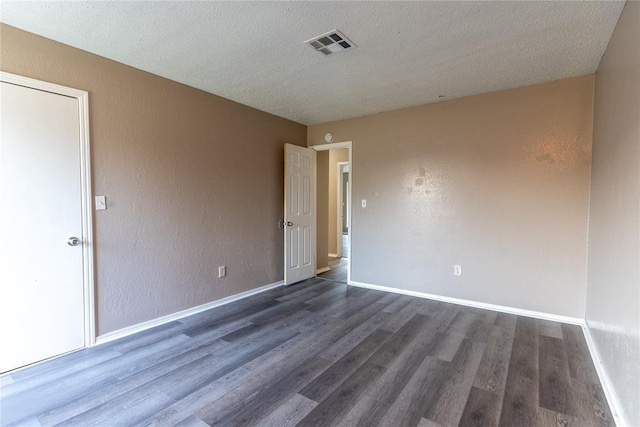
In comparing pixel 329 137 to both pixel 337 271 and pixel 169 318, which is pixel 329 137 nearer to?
pixel 337 271

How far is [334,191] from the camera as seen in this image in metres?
6.73

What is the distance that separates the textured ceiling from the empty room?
22 millimetres

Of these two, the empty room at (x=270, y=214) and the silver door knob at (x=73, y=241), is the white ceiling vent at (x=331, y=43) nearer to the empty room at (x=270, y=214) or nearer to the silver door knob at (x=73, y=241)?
the empty room at (x=270, y=214)

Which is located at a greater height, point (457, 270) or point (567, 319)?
point (457, 270)

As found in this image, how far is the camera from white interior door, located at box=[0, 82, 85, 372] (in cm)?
210

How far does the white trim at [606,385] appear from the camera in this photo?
5.37ft

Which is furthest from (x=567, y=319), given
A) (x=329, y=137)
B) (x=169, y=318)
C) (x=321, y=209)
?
(x=169, y=318)

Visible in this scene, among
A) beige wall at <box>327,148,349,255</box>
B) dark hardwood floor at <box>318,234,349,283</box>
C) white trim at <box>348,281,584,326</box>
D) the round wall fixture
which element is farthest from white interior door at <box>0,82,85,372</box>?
beige wall at <box>327,148,349,255</box>

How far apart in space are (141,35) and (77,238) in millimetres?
1729

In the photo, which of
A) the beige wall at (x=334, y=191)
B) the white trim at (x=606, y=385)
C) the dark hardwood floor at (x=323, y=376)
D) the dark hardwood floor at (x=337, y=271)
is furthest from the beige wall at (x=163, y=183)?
the white trim at (x=606, y=385)

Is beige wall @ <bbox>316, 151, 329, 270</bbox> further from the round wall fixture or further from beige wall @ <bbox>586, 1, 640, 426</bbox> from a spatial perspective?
beige wall @ <bbox>586, 1, 640, 426</bbox>

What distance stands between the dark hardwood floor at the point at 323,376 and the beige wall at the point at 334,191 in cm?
372

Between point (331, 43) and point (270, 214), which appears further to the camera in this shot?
point (270, 214)

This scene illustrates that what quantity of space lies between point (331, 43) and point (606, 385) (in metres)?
3.12
